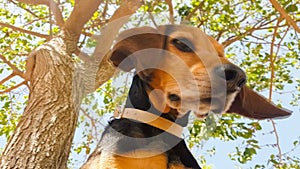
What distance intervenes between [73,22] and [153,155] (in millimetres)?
2274

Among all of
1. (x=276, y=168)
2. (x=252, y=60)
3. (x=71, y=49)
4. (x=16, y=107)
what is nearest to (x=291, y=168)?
(x=276, y=168)

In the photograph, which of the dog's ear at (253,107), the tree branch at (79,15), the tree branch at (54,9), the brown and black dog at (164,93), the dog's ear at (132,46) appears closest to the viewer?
the brown and black dog at (164,93)

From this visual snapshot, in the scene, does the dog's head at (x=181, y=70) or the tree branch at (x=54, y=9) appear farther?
the tree branch at (x=54, y=9)

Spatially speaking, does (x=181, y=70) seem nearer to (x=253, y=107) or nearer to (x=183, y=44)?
(x=183, y=44)

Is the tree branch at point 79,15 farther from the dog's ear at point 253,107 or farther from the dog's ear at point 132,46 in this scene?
the dog's ear at point 253,107

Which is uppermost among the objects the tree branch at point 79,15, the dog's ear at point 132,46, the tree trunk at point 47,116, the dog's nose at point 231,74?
the tree branch at point 79,15

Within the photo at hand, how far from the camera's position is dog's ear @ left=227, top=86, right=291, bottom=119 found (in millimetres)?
2033

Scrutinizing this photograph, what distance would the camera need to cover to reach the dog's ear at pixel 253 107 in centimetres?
203

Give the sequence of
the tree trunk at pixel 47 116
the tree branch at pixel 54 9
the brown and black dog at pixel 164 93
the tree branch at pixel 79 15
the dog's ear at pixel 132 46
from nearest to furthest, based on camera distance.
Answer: the brown and black dog at pixel 164 93 → the dog's ear at pixel 132 46 → the tree trunk at pixel 47 116 → the tree branch at pixel 79 15 → the tree branch at pixel 54 9

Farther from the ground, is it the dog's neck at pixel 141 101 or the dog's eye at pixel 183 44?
the dog's eye at pixel 183 44

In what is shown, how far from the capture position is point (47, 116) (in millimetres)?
2555

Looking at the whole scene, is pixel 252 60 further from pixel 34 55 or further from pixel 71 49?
pixel 34 55

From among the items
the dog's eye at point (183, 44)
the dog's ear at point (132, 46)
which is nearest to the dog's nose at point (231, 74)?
the dog's eye at point (183, 44)

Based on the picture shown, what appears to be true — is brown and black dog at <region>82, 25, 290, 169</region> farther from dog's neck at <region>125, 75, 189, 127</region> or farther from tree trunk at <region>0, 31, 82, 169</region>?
tree trunk at <region>0, 31, 82, 169</region>
